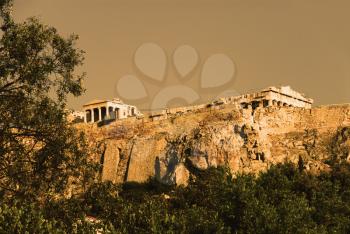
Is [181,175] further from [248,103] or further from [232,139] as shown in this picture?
[248,103]

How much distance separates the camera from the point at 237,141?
4147 cm

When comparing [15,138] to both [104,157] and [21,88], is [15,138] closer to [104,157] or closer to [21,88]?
[21,88]

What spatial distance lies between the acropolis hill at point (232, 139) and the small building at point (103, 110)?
7966 mm

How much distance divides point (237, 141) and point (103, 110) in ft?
66.1

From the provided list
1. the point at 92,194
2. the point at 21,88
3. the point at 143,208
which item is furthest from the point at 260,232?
the point at 21,88

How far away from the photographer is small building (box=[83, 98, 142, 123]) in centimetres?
5694

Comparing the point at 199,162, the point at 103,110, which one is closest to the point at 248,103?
the point at 199,162

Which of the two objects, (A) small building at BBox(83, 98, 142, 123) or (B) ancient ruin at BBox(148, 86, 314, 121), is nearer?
(B) ancient ruin at BBox(148, 86, 314, 121)

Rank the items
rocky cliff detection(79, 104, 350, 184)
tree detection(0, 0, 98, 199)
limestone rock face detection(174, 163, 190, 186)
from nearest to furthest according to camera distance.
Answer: tree detection(0, 0, 98, 199), rocky cliff detection(79, 104, 350, 184), limestone rock face detection(174, 163, 190, 186)

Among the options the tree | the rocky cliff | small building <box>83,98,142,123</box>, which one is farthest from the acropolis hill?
the tree

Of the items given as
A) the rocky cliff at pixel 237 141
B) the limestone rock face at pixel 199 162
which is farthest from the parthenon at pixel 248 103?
the limestone rock face at pixel 199 162

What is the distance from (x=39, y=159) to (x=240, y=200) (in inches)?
432

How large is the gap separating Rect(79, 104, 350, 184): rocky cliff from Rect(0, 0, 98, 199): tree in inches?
946

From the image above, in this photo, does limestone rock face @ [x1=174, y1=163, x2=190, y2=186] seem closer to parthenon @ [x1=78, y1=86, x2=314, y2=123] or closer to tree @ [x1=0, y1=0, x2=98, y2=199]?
parthenon @ [x1=78, y1=86, x2=314, y2=123]
